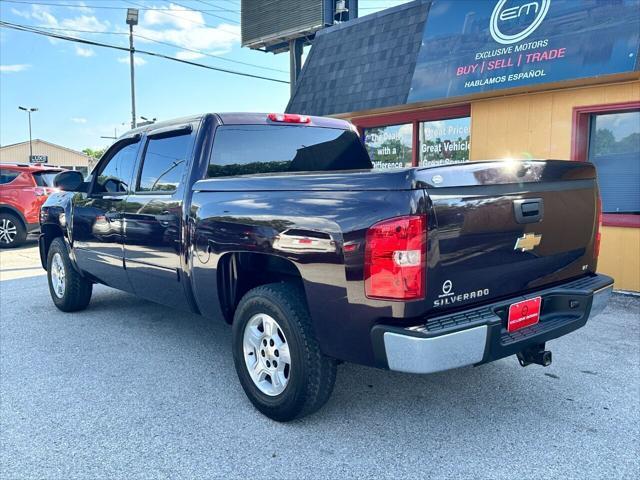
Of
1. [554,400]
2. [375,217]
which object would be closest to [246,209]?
[375,217]

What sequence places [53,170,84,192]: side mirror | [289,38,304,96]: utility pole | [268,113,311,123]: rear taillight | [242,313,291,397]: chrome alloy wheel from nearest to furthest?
[242,313,291,397]: chrome alloy wheel → [268,113,311,123]: rear taillight → [53,170,84,192]: side mirror → [289,38,304,96]: utility pole

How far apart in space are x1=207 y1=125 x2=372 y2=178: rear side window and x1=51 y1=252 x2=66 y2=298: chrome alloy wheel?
295cm

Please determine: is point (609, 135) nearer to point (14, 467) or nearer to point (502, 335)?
point (502, 335)

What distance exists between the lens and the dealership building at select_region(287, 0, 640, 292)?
6547 mm

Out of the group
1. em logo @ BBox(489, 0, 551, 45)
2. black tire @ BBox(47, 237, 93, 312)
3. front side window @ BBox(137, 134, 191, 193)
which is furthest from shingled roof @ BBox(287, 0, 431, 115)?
black tire @ BBox(47, 237, 93, 312)

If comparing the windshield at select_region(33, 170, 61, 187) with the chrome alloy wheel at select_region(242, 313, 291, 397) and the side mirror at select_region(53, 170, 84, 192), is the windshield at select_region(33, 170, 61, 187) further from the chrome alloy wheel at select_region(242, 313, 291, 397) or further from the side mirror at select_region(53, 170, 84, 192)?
the chrome alloy wheel at select_region(242, 313, 291, 397)

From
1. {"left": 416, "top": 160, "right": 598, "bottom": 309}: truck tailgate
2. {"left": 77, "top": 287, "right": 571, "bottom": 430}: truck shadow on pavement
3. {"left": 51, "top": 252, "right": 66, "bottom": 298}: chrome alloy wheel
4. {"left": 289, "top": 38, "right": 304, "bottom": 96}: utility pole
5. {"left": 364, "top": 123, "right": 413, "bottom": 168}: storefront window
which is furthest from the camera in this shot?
{"left": 289, "top": 38, "right": 304, "bottom": 96}: utility pole

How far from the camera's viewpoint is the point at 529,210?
2963 mm

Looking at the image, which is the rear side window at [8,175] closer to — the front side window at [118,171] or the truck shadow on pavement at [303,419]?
the front side window at [118,171]

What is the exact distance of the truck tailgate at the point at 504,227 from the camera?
8.54 feet

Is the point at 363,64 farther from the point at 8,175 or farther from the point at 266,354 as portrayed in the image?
the point at 8,175

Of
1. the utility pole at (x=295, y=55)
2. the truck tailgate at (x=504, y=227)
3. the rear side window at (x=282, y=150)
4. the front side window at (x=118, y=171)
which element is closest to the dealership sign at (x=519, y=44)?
the rear side window at (x=282, y=150)

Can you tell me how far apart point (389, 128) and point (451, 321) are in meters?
7.66

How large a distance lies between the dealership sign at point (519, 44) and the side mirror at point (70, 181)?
17.3ft
